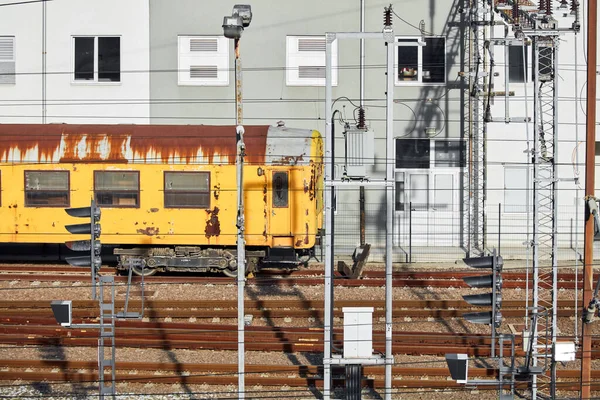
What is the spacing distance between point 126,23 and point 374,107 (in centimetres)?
732

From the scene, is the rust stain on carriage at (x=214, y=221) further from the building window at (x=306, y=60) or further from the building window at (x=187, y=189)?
the building window at (x=306, y=60)

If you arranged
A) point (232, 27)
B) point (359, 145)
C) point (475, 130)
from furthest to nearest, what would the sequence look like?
point (475, 130)
point (359, 145)
point (232, 27)

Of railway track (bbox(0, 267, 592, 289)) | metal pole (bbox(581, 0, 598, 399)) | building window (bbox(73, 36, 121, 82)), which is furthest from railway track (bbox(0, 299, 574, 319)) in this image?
building window (bbox(73, 36, 121, 82))

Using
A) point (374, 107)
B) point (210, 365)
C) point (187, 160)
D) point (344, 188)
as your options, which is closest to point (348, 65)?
point (374, 107)

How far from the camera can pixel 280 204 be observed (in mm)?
21609

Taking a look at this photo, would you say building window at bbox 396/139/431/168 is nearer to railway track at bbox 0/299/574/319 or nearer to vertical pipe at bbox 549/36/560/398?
railway track at bbox 0/299/574/319

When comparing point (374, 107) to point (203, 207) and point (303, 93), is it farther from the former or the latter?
point (203, 207)

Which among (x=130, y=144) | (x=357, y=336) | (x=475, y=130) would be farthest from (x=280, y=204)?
(x=475, y=130)

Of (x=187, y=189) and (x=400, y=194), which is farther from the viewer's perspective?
(x=400, y=194)

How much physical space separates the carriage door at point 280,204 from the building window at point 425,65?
7.49m

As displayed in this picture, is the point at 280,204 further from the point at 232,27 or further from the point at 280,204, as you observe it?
the point at 232,27

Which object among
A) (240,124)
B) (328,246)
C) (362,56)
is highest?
(362,56)

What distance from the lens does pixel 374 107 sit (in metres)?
27.5

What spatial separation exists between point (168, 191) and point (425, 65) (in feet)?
31.3
